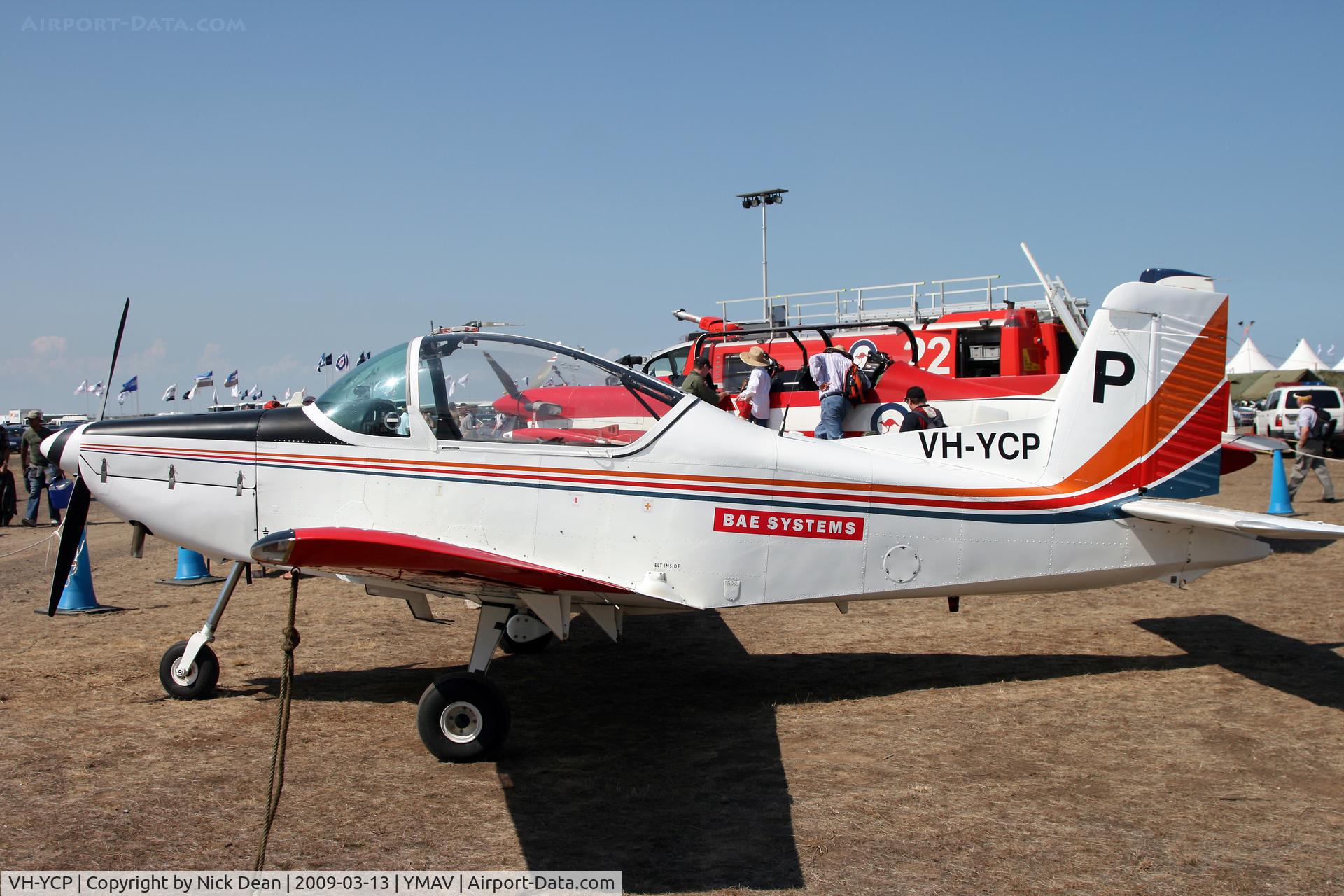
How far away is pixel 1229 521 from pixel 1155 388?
3.57 feet

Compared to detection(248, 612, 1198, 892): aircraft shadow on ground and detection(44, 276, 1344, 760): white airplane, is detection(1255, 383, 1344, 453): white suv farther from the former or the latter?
detection(248, 612, 1198, 892): aircraft shadow on ground

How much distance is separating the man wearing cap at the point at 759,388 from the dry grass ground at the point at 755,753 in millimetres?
2526

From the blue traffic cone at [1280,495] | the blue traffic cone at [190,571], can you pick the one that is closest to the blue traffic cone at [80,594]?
the blue traffic cone at [190,571]

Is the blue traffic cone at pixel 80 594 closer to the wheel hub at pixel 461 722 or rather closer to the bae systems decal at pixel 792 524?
the wheel hub at pixel 461 722

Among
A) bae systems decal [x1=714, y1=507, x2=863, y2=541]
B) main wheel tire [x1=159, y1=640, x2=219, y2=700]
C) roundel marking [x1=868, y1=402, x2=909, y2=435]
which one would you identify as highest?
roundel marking [x1=868, y1=402, x2=909, y2=435]

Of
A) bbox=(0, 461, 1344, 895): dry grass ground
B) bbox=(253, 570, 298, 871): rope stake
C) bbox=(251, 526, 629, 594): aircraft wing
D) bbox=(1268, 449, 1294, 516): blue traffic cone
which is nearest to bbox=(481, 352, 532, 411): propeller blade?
bbox=(251, 526, 629, 594): aircraft wing

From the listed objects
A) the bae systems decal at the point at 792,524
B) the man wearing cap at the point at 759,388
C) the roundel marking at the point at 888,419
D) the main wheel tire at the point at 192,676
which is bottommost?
the main wheel tire at the point at 192,676

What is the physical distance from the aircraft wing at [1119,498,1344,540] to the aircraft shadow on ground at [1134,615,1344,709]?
1046mm

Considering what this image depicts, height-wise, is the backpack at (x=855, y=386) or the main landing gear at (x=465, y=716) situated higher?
the backpack at (x=855, y=386)

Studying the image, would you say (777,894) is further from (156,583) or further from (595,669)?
(156,583)

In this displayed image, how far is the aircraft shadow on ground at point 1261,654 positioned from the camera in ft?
20.4

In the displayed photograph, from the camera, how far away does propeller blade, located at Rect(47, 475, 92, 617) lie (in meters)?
6.07

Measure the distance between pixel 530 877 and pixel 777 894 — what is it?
3.24ft

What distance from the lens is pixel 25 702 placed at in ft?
20.2
